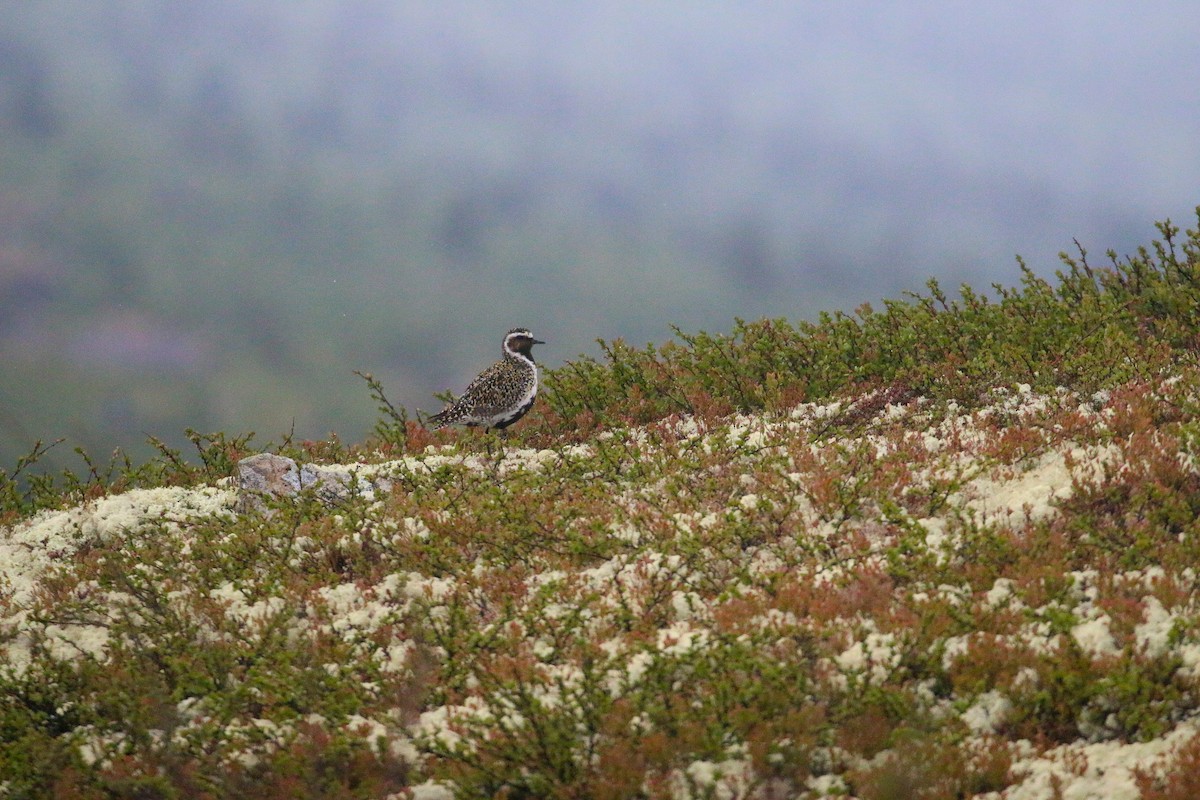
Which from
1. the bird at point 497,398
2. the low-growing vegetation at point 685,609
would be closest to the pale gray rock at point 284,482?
the low-growing vegetation at point 685,609

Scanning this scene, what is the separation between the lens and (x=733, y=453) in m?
12.3

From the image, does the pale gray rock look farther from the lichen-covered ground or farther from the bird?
the bird

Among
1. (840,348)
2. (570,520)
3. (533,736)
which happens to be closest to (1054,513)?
(570,520)

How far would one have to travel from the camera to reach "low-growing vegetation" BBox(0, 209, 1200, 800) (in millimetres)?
6816

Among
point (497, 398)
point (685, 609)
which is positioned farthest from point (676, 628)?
point (497, 398)

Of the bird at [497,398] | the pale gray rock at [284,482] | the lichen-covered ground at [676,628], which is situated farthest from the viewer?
the bird at [497,398]

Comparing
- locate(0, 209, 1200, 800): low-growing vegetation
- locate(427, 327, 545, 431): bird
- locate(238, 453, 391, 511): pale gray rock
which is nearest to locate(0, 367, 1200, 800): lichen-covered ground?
locate(0, 209, 1200, 800): low-growing vegetation

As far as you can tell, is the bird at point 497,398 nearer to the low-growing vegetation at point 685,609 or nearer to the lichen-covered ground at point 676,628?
the low-growing vegetation at point 685,609

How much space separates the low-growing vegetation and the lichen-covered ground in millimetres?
32

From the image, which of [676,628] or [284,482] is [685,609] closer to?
[676,628]

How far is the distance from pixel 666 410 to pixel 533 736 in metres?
8.72

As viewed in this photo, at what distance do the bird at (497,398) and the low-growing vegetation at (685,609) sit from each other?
2.66 feet

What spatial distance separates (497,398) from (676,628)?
7.43m

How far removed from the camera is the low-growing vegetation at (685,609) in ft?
22.4
